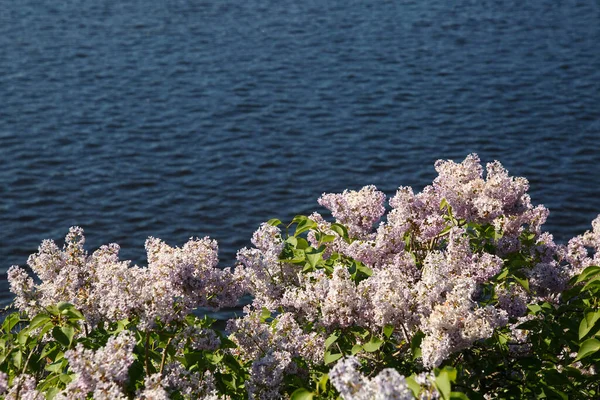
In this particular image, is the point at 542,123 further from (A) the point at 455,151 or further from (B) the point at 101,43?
(B) the point at 101,43

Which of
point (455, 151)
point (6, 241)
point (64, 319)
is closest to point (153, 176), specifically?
point (6, 241)

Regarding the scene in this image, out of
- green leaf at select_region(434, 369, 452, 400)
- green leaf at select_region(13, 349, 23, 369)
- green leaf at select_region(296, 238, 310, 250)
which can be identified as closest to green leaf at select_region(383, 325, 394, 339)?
green leaf at select_region(296, 238, 310, 250)

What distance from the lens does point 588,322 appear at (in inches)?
206

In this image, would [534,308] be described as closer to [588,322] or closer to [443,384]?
[588,322]

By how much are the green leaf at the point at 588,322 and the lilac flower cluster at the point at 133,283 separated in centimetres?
231

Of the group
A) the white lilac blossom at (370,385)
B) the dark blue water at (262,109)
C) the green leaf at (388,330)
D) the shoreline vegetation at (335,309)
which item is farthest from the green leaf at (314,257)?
the dark blue water at (262,109)

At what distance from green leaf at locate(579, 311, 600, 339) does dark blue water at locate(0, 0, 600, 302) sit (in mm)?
11088

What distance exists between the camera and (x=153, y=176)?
1897 centimetres

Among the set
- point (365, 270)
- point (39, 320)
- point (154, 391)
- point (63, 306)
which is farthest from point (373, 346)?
point (39, 320)

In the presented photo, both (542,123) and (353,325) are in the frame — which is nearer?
(353,325)

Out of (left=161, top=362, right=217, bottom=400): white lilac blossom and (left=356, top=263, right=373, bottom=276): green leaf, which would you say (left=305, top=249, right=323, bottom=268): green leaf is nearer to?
(left=356, top=263, right=373, bottom=276): green leaf

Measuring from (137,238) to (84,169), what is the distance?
3374mm

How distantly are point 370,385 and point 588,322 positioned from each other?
7.06ft

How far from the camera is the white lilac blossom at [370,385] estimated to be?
3.58m
